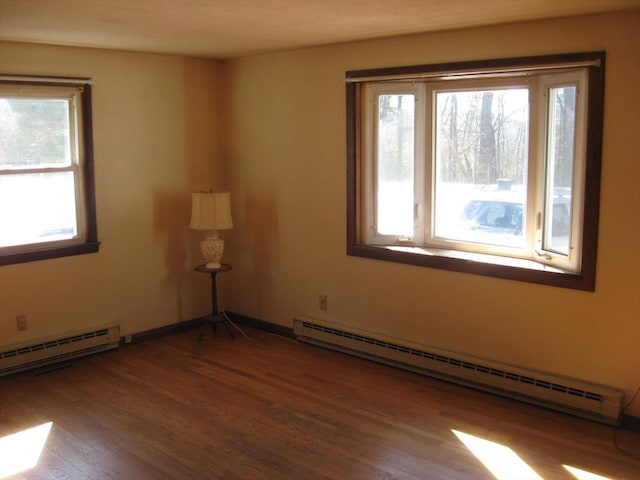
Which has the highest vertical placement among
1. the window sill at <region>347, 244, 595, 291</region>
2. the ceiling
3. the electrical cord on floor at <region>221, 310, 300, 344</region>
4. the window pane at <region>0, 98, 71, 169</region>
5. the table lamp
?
the ceiling

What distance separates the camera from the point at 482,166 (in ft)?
14.5

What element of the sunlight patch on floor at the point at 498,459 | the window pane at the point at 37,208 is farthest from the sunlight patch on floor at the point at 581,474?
the window pane at the point at 37,208

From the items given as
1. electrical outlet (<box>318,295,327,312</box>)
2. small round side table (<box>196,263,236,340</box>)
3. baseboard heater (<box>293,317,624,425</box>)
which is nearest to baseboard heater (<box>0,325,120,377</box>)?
small round side table (<box>196,263,236,340</box>)

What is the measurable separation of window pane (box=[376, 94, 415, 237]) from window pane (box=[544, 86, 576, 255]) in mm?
996

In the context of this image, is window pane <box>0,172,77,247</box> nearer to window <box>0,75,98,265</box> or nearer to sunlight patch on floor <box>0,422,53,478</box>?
window <box>0,75,98,265</box>

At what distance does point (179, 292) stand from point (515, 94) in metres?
3.18

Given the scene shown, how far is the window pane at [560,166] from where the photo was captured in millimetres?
3939

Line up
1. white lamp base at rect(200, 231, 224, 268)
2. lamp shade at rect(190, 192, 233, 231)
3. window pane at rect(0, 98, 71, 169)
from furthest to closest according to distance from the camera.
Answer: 1. white lamp base at rect(200, 231, 224, 268)
2. lamp shade at rect(190, 192, 233, 231)
3. window pane at rect(0, 98, 71, 169)

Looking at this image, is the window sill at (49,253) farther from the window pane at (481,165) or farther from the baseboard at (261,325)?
the window pane at (481,165)

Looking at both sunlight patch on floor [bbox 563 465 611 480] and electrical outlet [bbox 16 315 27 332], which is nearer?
sunlight patch on floor [bbox 563 465 611 480]

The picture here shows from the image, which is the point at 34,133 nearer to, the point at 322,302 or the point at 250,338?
the point at 250,338

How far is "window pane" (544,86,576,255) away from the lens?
3939mm

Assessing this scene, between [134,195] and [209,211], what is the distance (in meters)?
0.63

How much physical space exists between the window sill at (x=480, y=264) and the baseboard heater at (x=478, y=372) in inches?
22.6
